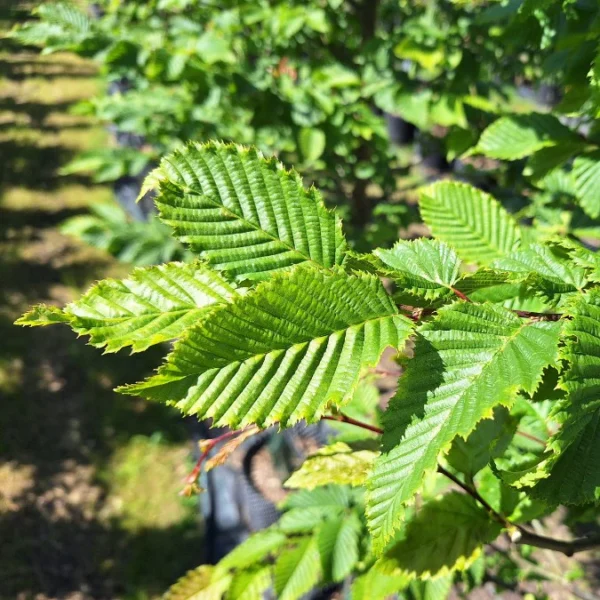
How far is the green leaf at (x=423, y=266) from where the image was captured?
818 mm

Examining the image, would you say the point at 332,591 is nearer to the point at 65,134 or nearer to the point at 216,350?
the point at 216,350

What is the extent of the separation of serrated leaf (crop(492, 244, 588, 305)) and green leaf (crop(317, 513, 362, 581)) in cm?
95

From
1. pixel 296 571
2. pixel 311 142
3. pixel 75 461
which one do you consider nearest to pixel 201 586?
pixel 296 571

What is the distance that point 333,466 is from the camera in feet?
3.86

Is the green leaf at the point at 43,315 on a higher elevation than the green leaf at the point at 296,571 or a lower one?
higher

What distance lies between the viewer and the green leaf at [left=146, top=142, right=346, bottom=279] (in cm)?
82

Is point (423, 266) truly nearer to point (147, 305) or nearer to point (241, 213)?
point (241, 213)

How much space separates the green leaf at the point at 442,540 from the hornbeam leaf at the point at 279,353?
1.96ft

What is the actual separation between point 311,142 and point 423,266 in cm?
182

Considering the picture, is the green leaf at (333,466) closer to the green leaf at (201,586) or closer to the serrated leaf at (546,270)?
the serrated leaf at (546,270)

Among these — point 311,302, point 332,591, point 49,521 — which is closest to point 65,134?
point 49,521

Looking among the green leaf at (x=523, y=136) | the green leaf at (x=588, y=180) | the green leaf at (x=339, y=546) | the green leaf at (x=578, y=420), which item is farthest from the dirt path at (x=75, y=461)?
the green leaf at (x=578, y=420)

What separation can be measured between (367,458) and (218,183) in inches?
25.5

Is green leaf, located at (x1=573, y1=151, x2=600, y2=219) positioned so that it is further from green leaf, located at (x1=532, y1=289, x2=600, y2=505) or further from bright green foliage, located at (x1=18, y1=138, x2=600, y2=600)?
green leaf, located at (x1=532, y1=289, x2=600, y2=505)
